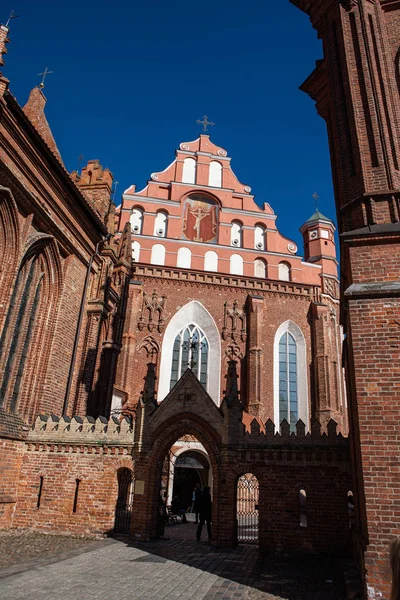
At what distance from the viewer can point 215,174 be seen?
95.2ft

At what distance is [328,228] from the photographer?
99.6ft

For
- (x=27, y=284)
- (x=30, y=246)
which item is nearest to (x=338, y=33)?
(x=30, y=246)

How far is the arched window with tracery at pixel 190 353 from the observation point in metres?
23.8

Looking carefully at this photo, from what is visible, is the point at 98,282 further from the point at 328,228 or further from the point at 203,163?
the point at 328,228

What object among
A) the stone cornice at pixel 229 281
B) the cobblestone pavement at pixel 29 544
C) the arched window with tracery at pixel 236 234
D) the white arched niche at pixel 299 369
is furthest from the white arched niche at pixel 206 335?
the cobblestone pavement at pixel 29 544

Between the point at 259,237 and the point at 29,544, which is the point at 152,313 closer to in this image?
the point at 259,237

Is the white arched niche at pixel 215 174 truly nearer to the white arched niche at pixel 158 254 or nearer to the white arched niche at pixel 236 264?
the white arched niche at pixel 236 264

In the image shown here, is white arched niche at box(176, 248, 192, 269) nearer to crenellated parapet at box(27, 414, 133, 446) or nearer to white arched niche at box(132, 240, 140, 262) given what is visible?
white arched niche at box(132, 240, 140, 262)

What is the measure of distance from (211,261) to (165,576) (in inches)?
781

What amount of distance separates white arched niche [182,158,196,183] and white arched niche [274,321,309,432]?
10822 millimetres

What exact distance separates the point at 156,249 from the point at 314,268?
954 cm

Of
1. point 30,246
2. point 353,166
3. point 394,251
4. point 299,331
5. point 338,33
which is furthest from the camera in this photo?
point 299,331

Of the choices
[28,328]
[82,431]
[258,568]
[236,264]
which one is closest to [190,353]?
[236,264]

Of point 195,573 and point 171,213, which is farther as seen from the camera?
point 171,213
